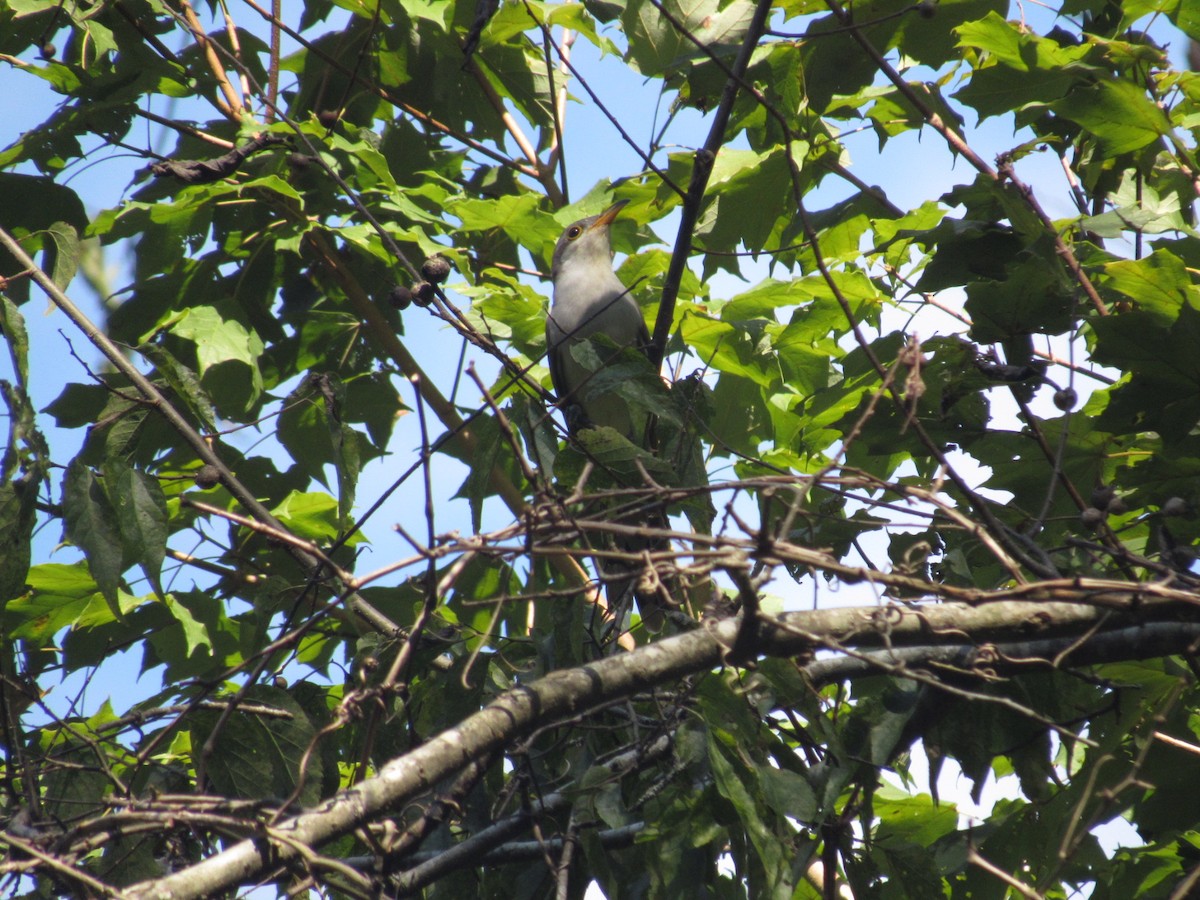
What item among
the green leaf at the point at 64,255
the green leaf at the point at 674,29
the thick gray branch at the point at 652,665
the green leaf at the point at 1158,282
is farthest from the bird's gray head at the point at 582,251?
the thick gray branch at the point at 652,665

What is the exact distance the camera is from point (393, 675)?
175cm

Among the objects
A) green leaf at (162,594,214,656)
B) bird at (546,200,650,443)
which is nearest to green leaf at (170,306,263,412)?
green leaf at (162,594,214,656)

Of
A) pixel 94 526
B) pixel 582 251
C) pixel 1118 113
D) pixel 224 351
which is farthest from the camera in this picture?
pixel 582 251

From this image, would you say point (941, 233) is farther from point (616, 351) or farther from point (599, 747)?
point (599, 747)

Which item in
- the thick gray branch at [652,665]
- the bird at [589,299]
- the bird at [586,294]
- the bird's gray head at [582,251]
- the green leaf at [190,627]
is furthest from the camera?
the bird's gray head at [582,251]

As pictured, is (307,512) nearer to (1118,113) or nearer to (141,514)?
(141,514)


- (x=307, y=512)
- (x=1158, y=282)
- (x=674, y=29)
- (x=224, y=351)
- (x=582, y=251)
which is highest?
(x=582, y=251)

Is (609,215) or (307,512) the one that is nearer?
(307,512)

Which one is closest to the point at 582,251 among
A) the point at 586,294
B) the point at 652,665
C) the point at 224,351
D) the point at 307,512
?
the point at 586,294

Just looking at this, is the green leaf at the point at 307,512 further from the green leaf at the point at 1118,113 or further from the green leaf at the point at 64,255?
the green leaf at the point at 1118,113

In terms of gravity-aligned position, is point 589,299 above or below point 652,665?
above

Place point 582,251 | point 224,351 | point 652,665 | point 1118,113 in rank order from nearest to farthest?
point 652,665 < point 1118,113 < point 224,351 < point 582,251

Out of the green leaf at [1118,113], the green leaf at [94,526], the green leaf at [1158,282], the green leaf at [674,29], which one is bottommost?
the green leaf at [1158,282]

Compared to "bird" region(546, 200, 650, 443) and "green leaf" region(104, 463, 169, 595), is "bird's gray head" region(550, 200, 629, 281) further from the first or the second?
"green leaf" region(104, 463, 169, 595)
